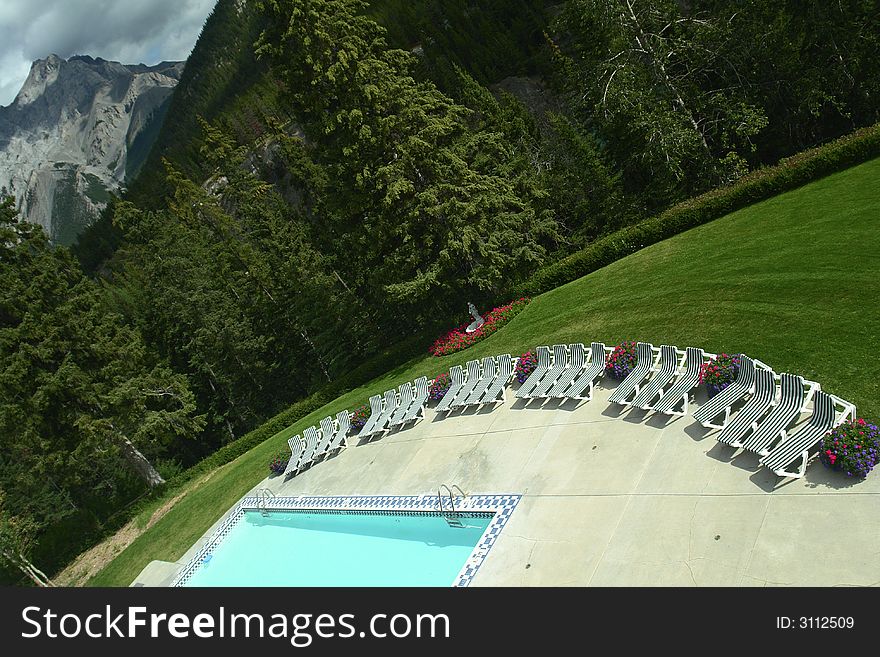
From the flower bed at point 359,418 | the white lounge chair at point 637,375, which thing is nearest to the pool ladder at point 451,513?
the white lounge chair at point 637,375

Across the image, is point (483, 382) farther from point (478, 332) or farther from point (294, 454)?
point (294, 454)

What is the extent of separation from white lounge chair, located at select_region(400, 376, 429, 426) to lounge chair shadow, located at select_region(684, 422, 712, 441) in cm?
906

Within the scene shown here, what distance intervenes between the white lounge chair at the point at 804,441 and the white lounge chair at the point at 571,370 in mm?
6066

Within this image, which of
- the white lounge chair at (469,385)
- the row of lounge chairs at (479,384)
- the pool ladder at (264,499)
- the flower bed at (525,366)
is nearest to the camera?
the row of lounge chairs at (479,384)

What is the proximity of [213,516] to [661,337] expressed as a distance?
1616 cm

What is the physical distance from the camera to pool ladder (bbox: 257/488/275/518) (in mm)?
18359

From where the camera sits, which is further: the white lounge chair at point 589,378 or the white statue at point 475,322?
the white statue at point 475,322

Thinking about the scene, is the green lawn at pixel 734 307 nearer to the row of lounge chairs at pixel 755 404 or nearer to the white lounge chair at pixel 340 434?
the row of lounge chairs at pixel 755 404

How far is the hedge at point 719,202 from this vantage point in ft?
65.7

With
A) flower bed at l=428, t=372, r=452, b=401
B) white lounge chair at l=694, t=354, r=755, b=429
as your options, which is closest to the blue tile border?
white lounge chair at l=694, t=354, r=755, b=429

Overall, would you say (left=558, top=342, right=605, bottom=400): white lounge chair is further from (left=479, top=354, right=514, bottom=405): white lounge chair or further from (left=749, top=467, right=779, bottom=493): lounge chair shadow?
(left=749, top=467, right=779, bottom=493): lounge chair shadow

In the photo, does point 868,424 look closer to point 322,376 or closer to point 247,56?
point 322,376

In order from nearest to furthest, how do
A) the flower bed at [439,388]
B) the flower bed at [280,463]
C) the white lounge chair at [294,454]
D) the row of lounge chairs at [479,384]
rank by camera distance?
the row of lounge chairs at [479,384] → the flower bed at [439,388] → the white lounge chair at [294,454] → the flower bed at [280,463]

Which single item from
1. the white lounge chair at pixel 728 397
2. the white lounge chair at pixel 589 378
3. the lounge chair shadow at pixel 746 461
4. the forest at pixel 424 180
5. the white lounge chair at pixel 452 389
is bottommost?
the lounge chair shadow at pixel 746 461
